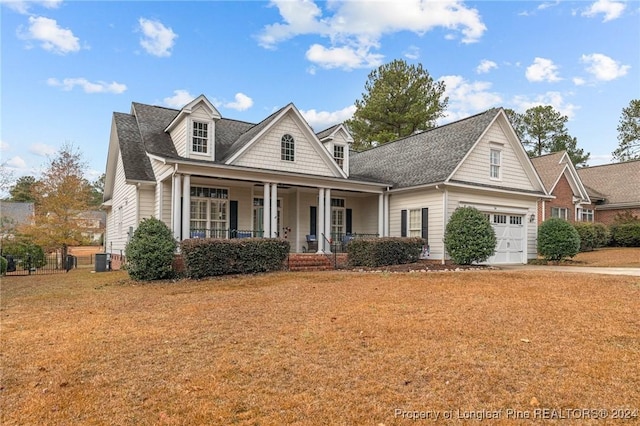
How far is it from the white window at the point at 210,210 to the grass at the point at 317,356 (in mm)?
7583

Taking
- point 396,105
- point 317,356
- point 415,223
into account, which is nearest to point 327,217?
point 415,223

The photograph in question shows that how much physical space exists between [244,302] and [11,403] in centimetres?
496

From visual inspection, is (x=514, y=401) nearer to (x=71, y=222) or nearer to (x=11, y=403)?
(x=11, y=403)

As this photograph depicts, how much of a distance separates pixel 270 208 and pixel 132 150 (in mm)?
6665

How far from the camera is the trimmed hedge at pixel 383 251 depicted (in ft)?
50.1

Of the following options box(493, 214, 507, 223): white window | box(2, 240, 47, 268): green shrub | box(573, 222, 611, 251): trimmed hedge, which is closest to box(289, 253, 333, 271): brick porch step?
box(493, 214, 507, 223): white window

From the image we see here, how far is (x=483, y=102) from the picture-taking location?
38.3 m

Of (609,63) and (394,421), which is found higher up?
(609,63)

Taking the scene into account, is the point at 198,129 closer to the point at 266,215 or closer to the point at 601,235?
the point at 266,215

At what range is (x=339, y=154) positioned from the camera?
1972 centimetres

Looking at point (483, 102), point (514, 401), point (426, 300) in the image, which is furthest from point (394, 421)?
point (483, 102)

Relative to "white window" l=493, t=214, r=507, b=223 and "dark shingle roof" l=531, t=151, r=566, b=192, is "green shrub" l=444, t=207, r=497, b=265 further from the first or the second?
"dark shingle roof" l=531, t=151, r=566, b=192

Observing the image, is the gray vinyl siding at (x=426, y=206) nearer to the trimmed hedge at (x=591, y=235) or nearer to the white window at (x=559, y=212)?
the trimmed hedge at (x=591, y=235)

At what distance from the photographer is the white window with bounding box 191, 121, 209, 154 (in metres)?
16.5
